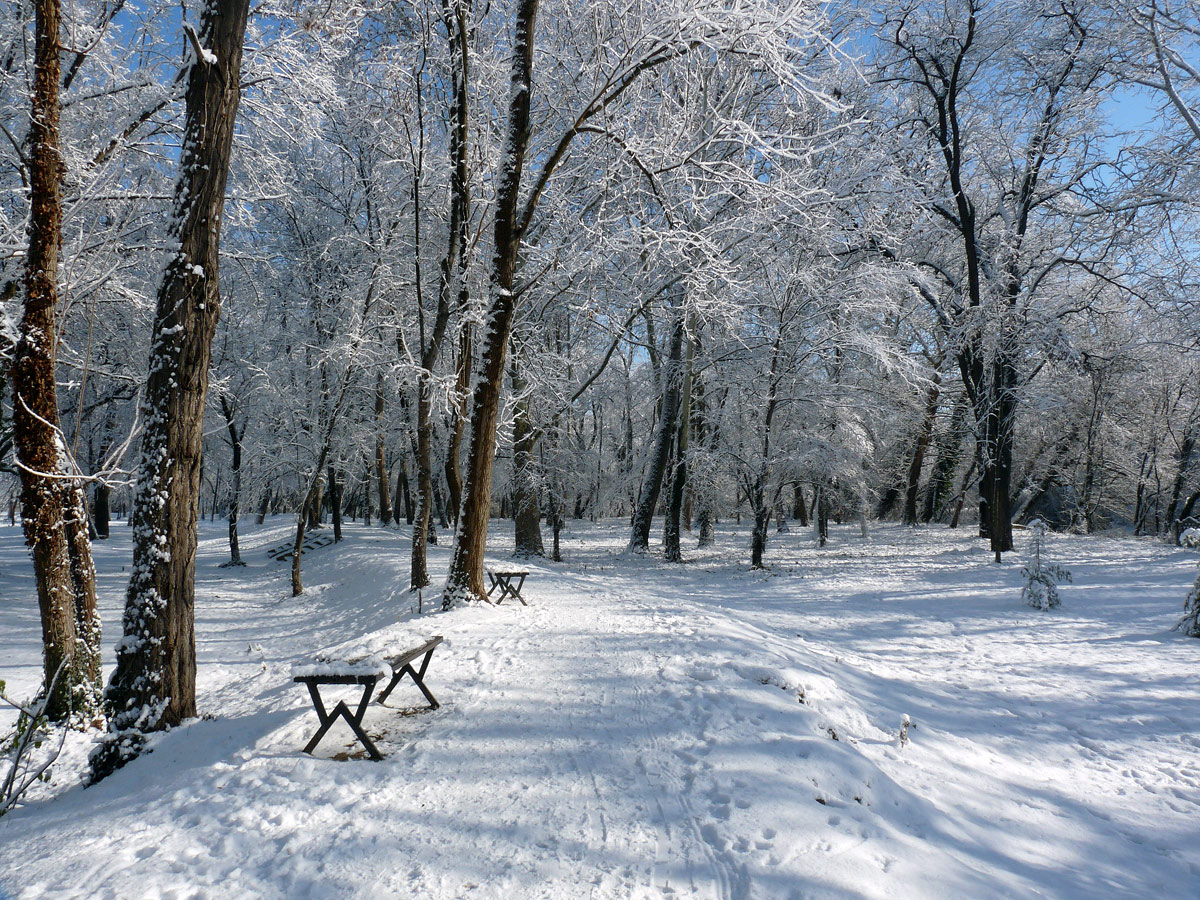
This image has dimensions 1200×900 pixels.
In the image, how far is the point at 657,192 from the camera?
24.7ft

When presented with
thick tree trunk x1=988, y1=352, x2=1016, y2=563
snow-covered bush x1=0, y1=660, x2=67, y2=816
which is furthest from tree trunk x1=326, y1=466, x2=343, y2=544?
thick tree trunk x1=988, y1=352, x2=1016, y2=563

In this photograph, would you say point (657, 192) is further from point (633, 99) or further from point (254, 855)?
point (254, 855)

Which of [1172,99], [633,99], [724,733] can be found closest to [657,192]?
[633,99]

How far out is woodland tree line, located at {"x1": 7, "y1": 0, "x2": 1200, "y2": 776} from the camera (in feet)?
15.7

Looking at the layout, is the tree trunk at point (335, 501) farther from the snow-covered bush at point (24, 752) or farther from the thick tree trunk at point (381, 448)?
the snow-covered bush at point (24, 752)

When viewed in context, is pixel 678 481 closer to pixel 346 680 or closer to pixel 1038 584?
pixel 1038 584

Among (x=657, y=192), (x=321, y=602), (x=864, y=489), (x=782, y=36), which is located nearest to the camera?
(x=782, y=36)

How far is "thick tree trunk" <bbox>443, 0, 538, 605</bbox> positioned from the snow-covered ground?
0.86 m

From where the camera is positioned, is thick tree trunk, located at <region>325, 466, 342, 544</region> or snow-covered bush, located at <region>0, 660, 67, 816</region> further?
thick tree trunk, located at <region>325, 466, 342, 544</region>

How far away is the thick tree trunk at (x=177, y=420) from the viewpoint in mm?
4168

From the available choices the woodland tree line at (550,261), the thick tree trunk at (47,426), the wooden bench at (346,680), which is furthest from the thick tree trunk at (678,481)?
the thick tree trunk at (47,426)

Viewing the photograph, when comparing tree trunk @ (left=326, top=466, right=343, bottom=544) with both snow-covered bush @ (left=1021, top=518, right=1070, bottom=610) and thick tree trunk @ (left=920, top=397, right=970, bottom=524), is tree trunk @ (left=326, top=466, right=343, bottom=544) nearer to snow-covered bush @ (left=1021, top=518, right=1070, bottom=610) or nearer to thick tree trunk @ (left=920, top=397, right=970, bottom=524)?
snow-covered bush @ (left=1021, top=518, right=1070, bottom=610)

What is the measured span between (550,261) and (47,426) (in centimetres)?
604

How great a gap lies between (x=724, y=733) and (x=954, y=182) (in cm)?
1632
